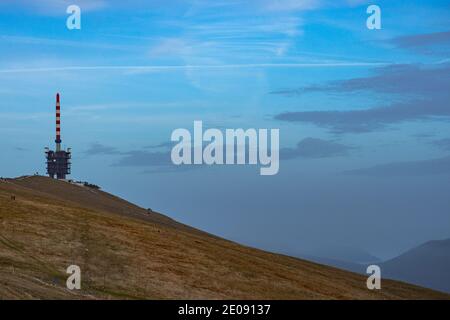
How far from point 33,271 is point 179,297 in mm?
13887

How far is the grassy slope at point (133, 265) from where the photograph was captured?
7125 centimetres

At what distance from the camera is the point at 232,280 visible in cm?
8406

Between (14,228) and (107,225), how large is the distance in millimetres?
14732

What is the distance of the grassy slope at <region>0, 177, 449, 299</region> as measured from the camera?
71250 millimetres

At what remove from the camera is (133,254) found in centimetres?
8750

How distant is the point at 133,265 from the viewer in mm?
82438
